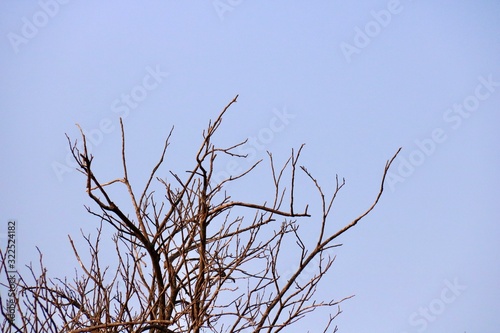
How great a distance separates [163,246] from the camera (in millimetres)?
2119

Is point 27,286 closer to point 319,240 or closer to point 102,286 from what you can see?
point 102,286

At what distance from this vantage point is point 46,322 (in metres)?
2.35

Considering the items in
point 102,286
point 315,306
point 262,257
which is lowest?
point 315,306

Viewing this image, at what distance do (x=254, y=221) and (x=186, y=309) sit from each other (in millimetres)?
528

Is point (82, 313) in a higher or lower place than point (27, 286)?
lower

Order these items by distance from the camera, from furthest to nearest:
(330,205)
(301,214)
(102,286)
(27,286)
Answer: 1. (27,286)
2. (102,286)
3. (330,205)
4. (301,214)

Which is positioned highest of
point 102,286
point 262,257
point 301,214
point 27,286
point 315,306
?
point 27,286

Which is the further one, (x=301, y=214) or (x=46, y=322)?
(x=46, y=322)

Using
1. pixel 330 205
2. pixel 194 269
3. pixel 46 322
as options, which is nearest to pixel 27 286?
pixel 46 322

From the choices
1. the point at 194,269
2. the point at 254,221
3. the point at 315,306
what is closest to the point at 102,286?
the point at 194,269

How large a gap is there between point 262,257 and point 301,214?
0.67 meters

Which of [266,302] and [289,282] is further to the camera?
[266,302]

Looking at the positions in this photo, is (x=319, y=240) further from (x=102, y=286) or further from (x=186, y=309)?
(x=102, y=286)

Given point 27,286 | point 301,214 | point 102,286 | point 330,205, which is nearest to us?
point 301,214
